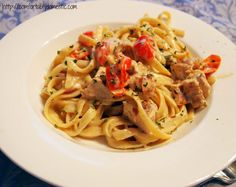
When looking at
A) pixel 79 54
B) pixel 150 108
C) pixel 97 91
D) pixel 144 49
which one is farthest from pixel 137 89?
pixel 79 54

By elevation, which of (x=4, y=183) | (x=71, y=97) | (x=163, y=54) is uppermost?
(x=163, y=54)

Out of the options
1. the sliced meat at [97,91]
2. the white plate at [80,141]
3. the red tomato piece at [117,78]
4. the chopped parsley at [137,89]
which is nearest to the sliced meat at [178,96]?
the white plate at [80,141]

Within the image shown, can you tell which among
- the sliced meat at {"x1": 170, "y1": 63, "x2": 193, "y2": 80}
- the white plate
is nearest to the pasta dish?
the sliced meat at {"x1": 170, "y1": 63, "x2": 193, "y2": 80}

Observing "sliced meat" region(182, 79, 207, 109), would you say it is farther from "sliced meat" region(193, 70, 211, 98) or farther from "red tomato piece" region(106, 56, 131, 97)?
"red tomato piece" region(106, 56, 131, 97)

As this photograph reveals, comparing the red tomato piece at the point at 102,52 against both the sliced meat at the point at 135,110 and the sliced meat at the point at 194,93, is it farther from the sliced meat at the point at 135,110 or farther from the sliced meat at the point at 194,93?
the sliced meat at the point at 194,93

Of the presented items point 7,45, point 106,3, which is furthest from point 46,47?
point 106,3

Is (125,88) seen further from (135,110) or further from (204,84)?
(204,84)

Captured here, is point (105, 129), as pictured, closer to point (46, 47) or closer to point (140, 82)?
point (140, 82)

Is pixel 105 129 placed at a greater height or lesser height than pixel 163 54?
lesser
